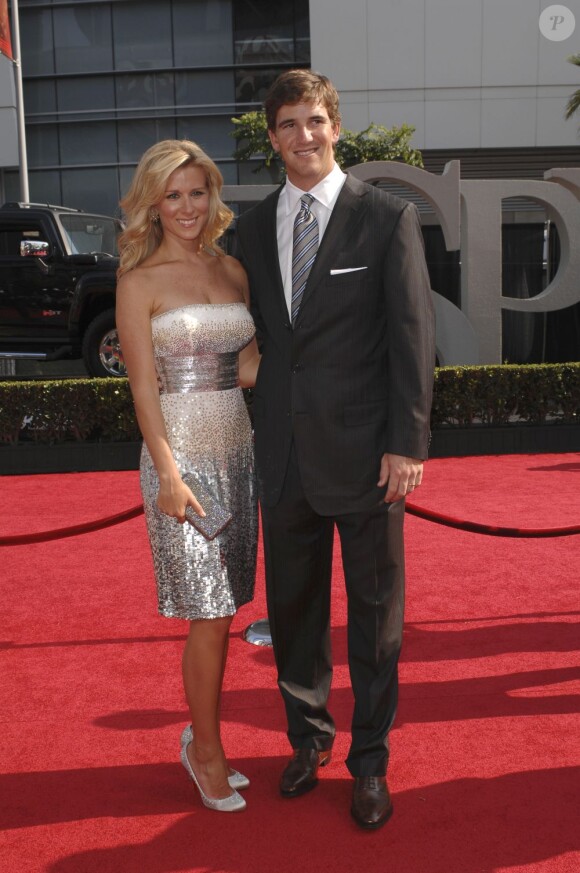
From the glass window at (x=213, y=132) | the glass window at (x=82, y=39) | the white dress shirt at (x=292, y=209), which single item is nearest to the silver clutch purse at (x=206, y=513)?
the white dress shirt at (x=292, y=209)

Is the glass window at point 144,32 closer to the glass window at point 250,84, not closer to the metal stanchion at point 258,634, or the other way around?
the glass window at point 250,84

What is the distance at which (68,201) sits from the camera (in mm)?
28234

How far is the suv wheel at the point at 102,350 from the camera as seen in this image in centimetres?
1122

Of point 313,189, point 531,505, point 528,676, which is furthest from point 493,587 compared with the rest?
point 313,189

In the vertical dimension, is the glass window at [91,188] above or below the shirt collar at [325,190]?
above

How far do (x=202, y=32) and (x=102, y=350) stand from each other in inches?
770

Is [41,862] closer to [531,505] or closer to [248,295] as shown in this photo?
[248,295]

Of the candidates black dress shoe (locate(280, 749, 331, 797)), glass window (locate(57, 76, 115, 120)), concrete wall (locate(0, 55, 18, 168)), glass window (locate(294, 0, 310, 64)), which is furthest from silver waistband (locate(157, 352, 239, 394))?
glass window (locate(57, 76, 115, 120))

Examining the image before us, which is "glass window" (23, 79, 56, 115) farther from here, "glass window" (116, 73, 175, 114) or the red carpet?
the red carpet

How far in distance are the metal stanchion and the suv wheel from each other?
22.5 feet

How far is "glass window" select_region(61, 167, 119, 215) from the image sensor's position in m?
28.0

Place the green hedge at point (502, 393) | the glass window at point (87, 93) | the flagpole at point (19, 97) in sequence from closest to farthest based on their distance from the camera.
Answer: the green hedge at point (502, 393) < the flagpole at point (19, 97) < the glass window at point (87, 93)

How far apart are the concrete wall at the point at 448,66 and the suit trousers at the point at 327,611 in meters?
25.3

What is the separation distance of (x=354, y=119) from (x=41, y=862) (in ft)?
86.1
